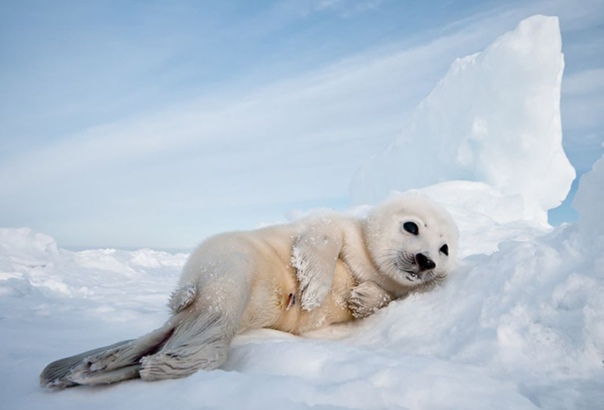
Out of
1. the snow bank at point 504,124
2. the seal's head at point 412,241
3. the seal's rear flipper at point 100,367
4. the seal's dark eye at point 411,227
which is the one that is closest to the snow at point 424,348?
the seal's rear flipper at point 100,367

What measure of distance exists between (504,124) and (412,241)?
10241 millimetres

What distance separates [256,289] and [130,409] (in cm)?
100

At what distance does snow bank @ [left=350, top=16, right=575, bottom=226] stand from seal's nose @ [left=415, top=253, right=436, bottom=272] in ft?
32.7

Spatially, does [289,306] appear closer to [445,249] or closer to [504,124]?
[445,249]

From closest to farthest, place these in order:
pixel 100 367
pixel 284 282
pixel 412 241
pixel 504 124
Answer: pixel 100 367, pixel 284 282, pixel 412 241, pixel 504 124

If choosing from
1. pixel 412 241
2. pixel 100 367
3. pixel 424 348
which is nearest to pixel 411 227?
pixel 412 241

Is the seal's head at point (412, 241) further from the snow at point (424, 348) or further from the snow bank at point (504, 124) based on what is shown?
the snow bank at point (504, 124)

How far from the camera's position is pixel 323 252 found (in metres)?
2.58

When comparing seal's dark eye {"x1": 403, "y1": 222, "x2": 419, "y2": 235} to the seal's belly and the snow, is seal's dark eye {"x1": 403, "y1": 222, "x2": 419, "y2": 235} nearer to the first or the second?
the snow

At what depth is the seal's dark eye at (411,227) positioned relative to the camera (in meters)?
2.90

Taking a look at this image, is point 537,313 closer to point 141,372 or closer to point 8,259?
point 141,372

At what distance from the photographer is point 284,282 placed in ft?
8.10

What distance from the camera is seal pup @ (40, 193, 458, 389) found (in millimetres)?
1623

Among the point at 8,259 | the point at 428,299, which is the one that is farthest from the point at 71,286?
the point at 428,299
